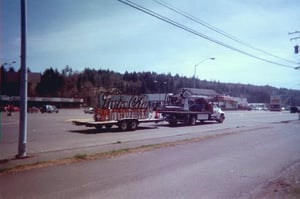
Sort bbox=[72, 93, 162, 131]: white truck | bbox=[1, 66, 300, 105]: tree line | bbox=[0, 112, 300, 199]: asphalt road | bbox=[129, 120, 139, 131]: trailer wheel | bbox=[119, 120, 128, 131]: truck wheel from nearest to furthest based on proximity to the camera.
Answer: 1. bbox=[0, 112, 300, 199]: asphalt road
2. bbox=[72, 93, 162, 131]: white truck
3. bbox=[119, 120, 128, 131]: truck wheel
4. bbox=[129, 120, 139, 131]: trailer wheel
5. bbox=[1, 66, 300, 105]: tree line

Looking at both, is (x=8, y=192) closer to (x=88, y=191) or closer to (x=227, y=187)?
(x=88, y=191)

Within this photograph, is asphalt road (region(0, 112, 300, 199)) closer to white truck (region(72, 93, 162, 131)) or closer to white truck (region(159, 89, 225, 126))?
white truck (region(72, 93, 162, 131))

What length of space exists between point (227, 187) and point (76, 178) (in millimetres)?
3783

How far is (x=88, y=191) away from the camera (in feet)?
22.6

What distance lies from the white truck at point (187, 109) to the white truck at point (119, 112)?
4.58 meters

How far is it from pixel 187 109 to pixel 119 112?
8861 millimetres

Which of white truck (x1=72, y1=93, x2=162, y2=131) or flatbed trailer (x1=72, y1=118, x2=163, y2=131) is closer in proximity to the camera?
flatbed trailer (x1=72, y1=118, x2=163, y2=131)

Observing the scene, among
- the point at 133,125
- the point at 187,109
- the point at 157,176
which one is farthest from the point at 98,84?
the point at 157,176

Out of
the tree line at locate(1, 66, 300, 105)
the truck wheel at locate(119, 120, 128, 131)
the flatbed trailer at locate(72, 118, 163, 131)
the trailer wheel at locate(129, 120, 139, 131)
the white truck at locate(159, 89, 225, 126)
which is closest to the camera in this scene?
the flatbed trailer at locate(72, 118, 163, 131)

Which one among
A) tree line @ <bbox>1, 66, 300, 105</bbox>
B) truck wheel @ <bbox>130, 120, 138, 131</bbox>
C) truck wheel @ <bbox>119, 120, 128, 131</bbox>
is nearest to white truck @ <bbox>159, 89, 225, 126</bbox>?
truck wheel @ <bbox>130, 120, 138, 131</bbox>

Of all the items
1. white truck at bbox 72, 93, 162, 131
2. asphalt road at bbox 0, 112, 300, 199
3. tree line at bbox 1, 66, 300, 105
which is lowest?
asphalt road at bbox 0, 112, 300, 199

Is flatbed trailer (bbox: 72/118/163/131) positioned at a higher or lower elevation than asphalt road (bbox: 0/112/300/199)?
higher

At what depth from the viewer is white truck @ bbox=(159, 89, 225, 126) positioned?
95.7 ft

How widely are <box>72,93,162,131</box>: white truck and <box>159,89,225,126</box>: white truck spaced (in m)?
4.58
